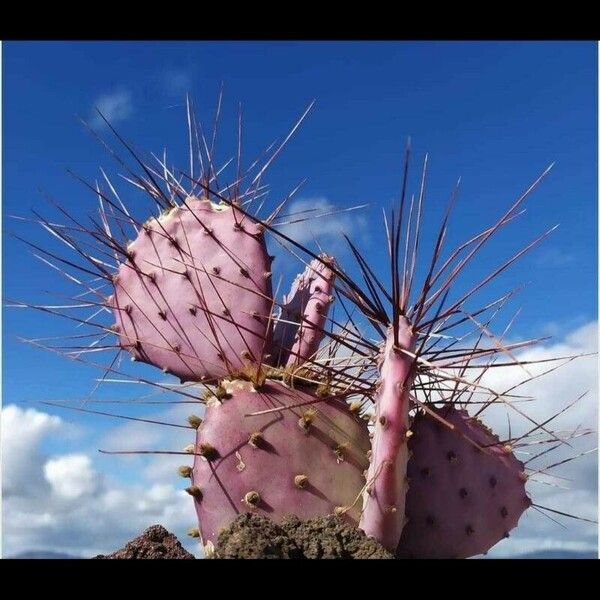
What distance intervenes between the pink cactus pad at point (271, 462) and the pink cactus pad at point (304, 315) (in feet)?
0.63

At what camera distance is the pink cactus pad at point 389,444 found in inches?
70.6

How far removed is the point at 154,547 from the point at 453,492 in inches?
32.5

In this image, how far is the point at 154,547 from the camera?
2.05 meters

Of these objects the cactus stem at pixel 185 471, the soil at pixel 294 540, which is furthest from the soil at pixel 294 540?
the cactus stem at pixel 185 471

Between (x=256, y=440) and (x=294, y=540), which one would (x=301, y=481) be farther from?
(x=294, y=540)

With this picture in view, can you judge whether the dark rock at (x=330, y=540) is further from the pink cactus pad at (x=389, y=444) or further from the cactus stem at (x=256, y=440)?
the cactus stem at (x=256, y=440)

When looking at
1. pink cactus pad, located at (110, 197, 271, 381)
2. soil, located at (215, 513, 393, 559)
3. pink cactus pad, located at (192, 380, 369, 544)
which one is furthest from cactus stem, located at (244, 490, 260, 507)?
pink cactus pad, located at (110, 197, 271, 381)

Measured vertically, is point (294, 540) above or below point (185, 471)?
below

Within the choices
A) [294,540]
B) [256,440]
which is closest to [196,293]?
[256,440]

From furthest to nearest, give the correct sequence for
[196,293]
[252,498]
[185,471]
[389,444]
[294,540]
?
[196,293] → [185,471] → [252,498] → [389,444] → [294,540]

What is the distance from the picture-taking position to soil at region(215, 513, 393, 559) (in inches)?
56.6

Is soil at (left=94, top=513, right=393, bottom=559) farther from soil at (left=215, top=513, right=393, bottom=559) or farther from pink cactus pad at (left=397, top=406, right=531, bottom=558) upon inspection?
pink cactus pad at (left=397, top=406, right=531, bottom=558)

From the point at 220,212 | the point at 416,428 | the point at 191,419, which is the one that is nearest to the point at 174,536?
the point at 191,419

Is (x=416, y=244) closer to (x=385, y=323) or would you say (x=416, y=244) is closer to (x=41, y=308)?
(x=385, y=323)
